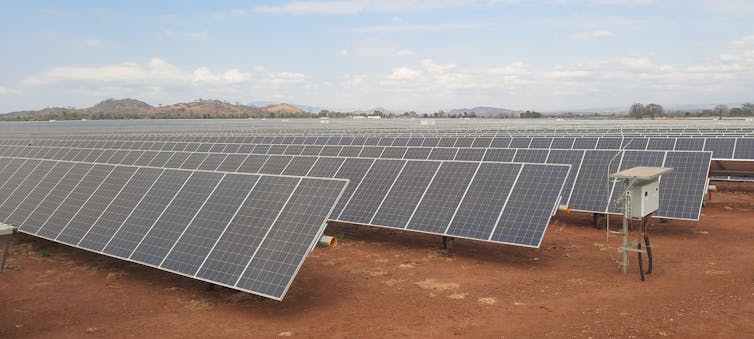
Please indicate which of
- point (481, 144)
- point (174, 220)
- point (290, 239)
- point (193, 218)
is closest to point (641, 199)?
point (290, 239)

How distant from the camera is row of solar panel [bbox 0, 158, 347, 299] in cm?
996

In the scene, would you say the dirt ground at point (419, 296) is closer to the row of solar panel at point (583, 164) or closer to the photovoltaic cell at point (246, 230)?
the photovoltaic cell at point (246, 230)

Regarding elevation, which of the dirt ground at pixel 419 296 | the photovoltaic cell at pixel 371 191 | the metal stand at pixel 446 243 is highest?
the photovoltaic cell at pixel 371 191

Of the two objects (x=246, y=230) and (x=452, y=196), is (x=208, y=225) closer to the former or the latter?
(x=246, y=230)

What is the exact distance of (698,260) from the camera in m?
13.3

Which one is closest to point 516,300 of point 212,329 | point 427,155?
point 212,329

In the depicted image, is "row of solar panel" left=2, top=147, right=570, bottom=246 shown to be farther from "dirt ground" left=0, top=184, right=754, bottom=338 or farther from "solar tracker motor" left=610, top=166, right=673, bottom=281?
"solar tracker motor" left=610, top=166, right=673, bottom=281

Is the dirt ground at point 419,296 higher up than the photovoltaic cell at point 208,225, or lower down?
lower down

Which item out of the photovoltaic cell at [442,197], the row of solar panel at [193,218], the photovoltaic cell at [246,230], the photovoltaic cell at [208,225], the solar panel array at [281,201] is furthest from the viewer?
the photovoltaic cell at [442,197]

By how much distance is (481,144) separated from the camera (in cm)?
3095

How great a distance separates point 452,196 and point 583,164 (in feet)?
23.3

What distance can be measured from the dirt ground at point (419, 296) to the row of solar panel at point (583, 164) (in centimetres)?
162

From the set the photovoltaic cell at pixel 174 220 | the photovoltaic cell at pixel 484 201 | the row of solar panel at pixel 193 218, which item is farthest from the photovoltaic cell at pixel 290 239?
the photovoltaic cell at pixel 484 201

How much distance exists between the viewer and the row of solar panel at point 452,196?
42.7 ft
